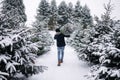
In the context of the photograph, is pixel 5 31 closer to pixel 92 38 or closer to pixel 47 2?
pixel 92 38

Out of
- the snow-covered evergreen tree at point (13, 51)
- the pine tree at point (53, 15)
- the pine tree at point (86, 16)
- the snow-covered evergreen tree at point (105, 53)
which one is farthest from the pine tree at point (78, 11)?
the snow-covered evergreen tree at point (13, 51)

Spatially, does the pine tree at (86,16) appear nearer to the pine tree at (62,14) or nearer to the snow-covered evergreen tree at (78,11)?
the snow-covered evergreen tree at (78,11)

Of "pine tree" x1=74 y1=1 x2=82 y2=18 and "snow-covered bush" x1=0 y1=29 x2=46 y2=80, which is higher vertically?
"pine tree" x1=74 y1=1 x2=82 y2=18

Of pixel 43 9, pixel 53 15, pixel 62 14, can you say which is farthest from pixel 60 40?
pixel 62 14

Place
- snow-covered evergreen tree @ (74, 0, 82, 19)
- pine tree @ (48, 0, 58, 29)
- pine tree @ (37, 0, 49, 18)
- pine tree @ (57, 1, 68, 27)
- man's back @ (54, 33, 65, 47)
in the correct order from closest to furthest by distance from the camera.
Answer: man's back @ (54, 33, 65, 47) < pine tree @ (37, 0, 49, 18) < pine tree @ (48, 0, 58, 29) < snow-covered evergreen tree @ (74, 0, 82, 19) < pine tree @ (57, 1, 68, 27)

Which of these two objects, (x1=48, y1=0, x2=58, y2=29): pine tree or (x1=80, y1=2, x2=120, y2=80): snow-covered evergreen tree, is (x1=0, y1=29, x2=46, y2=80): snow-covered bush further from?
(x1=48, y1=0, x2=58, y2=29): pine tree

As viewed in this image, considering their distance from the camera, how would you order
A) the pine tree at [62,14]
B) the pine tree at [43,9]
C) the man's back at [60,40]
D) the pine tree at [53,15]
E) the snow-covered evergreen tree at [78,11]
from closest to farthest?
the man's back at [60,40]
the pine tree at [43,9]
the pine tree at [53,15]
the snow-covered evergreen tree at [78,11]
the pine tree at [62,14]

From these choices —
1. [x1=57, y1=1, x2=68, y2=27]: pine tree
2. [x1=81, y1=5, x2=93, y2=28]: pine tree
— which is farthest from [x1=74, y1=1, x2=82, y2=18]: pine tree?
[x1=57, y1=1, x2=68, y2=27]: pine tree

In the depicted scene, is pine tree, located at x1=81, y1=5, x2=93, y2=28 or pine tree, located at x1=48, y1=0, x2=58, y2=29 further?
pine tree, located at x1=48, y1=0, x2=58, y2=29

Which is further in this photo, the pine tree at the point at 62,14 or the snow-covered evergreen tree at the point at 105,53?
the pine tree at the point at 62,14

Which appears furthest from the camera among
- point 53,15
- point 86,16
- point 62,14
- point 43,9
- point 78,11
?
point 62,14

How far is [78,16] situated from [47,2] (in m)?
9.38

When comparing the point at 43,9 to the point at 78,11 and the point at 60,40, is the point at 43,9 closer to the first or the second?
the point at 78,11

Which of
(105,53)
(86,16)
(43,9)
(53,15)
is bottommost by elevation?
(105,53)
